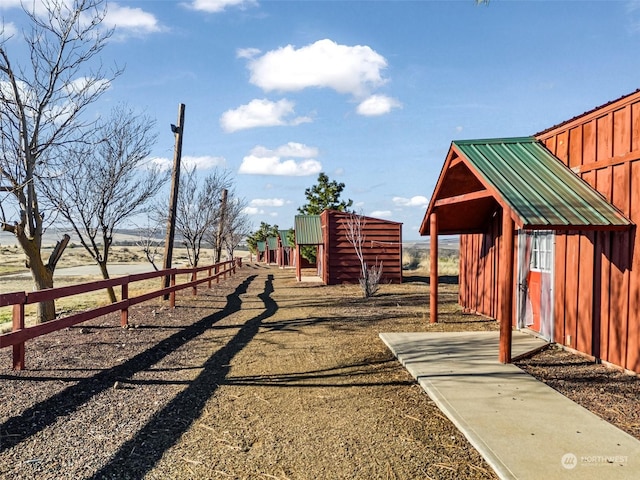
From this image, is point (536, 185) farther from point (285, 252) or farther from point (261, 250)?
point (261, 250)

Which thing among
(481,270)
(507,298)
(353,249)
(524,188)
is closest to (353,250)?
(353,249)

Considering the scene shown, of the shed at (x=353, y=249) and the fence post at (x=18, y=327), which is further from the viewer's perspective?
the shed at (x=353, y=249)

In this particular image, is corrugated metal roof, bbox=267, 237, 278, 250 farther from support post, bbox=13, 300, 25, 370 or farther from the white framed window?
support post, bbox=13, 300, 25, 370

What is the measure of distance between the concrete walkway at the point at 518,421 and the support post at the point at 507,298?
0.25m

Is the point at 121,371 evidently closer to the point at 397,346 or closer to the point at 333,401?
the point at 333,401

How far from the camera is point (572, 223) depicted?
6480 mm

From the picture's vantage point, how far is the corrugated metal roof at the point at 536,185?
6.60 metres

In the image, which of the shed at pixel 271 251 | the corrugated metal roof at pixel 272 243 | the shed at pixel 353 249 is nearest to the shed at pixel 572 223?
the shed at pixel 353 249

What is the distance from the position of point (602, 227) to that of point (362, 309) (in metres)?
7.95

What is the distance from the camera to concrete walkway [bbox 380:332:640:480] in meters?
3.79

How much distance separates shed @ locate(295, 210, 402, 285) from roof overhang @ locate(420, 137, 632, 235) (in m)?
12.5

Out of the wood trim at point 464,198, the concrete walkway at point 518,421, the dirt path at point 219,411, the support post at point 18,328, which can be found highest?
the wood trim at point 464,198

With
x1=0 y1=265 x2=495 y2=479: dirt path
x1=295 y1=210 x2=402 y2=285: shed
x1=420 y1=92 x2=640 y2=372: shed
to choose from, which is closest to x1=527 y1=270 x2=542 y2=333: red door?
x1=420 y1=92 x2=640 y2=372: shed

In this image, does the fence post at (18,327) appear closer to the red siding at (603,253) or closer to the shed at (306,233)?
the red siding at (603,253)
